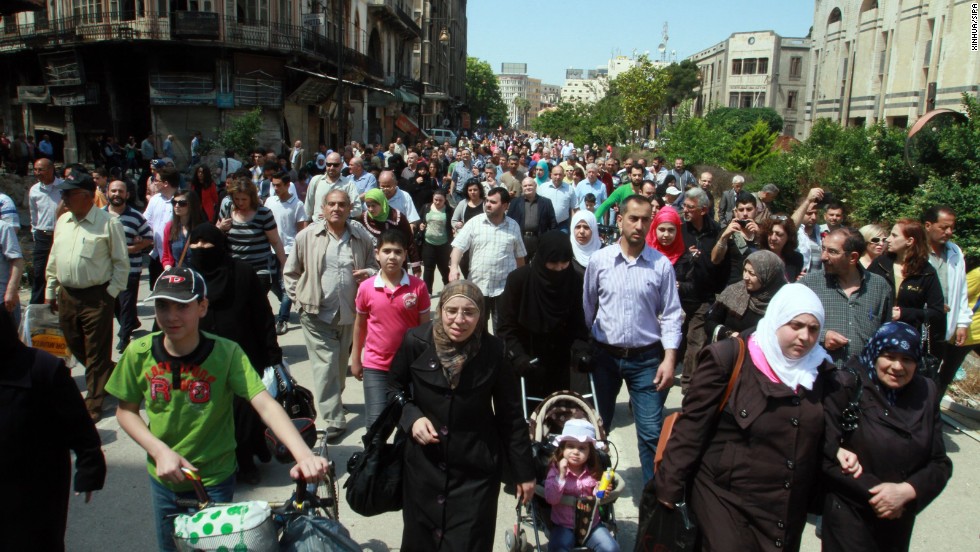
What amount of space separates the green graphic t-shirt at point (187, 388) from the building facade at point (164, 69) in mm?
21824

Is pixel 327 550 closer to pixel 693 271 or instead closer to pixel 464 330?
pixel 464 330

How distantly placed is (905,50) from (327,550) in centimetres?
3713

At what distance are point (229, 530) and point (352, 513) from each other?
7.48 feet

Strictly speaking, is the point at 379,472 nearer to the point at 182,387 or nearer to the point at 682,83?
the point at 182,387

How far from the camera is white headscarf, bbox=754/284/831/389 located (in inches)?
112

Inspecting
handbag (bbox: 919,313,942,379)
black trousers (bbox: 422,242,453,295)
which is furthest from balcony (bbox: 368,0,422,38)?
handbag (bbox: 919,313,942,379)

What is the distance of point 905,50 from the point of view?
31812mm

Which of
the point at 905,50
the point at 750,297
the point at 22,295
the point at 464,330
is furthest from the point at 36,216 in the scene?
the point at 905,50

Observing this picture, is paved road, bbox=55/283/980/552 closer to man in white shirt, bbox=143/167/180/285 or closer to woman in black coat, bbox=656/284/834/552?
woman in black coat, bbox=656/284/834/552

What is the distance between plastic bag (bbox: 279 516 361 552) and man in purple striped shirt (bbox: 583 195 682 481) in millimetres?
2438

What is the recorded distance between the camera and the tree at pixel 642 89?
37.8 m

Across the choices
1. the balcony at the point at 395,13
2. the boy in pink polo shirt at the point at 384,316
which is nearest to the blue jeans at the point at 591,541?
the boy in pink polo shirt at the point at 384,316

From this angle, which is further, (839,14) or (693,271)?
(839,14)

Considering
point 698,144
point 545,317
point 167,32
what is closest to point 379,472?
point 545,317
